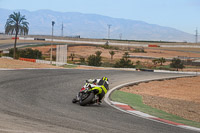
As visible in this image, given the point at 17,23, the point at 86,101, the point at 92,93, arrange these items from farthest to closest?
1. the point at 17,23
2. the point at 92,93
3. the point at 86,101

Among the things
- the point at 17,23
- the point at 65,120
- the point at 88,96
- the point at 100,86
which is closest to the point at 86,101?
the point at 88,96

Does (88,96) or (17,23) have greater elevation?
(17,23)

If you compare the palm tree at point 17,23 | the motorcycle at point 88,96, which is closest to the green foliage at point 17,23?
the palm tree at point 17,23

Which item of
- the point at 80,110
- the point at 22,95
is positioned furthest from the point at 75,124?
the point at 22,95

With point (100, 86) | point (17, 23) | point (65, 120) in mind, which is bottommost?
point (65, 120)

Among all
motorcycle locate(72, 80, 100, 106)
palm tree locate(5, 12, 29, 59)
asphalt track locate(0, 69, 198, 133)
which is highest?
palm tree locate(5, 12, 29, 59)

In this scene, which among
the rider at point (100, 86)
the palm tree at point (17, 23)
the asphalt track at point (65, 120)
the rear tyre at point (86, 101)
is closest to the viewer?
the asphalt track at point (65, 120)

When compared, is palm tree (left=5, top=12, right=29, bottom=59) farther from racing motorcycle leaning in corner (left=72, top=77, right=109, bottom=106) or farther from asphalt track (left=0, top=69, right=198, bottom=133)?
asphalt track (left=0, top=69, right=198, bottom=133)

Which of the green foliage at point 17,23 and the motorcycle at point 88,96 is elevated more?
the green foliage at point 17,23

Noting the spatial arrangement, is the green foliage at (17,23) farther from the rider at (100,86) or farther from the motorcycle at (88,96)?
the motorcycle at (88,96)

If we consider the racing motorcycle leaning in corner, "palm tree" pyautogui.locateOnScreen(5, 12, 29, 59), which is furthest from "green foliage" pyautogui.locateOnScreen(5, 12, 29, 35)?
the racing motorcycle leaning in corner

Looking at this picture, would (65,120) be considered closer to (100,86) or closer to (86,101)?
(86,101)

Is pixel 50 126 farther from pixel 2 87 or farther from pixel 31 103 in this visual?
pixel 2 87

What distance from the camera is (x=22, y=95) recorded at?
14375 millimetres
